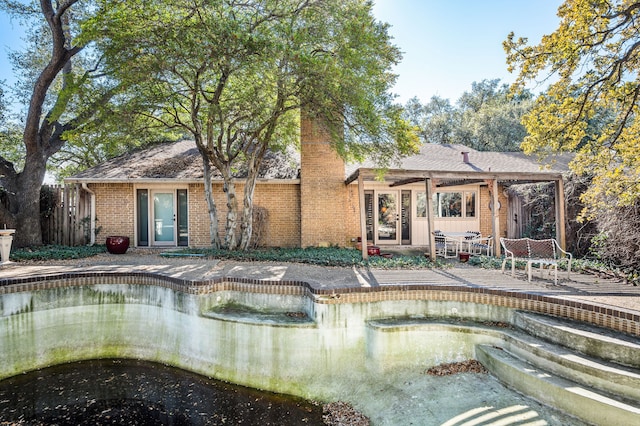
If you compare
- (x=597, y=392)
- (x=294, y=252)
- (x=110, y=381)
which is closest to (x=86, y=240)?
(x=294, y=252)

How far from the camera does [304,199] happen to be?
11.7 meters

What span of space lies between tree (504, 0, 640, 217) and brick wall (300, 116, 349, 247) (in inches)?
233

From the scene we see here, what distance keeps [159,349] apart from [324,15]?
8519mm

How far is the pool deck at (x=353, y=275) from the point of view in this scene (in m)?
5.71

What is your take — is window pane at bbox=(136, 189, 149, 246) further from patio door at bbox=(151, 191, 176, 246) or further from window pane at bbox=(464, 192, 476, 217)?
window pane at bbox=(464, 192, 476, 217)

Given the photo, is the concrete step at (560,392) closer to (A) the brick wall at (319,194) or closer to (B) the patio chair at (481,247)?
(B) the patio chair at (481,247)

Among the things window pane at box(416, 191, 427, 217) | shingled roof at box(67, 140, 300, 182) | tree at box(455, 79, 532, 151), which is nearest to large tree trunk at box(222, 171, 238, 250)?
shingled roof at box(67, 140, 300, 182)

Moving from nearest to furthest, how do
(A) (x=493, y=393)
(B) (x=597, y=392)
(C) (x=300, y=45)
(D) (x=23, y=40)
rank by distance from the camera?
1. (B) (x=597, y=392)
2. (A) (x=493, y=393)
3. (C) (x=300, y=45)
4. (D) (x=23, y=40)

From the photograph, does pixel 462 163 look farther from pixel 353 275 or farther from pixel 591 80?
pixel 353 275

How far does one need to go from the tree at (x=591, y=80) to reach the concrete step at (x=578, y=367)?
371 centimetres

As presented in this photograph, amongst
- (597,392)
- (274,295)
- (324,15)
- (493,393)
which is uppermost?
(324,15)

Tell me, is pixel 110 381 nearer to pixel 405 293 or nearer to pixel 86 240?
pixel 405 293

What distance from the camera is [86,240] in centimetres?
1207

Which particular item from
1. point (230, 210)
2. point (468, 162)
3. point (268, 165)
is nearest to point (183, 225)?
point (230, 210)
